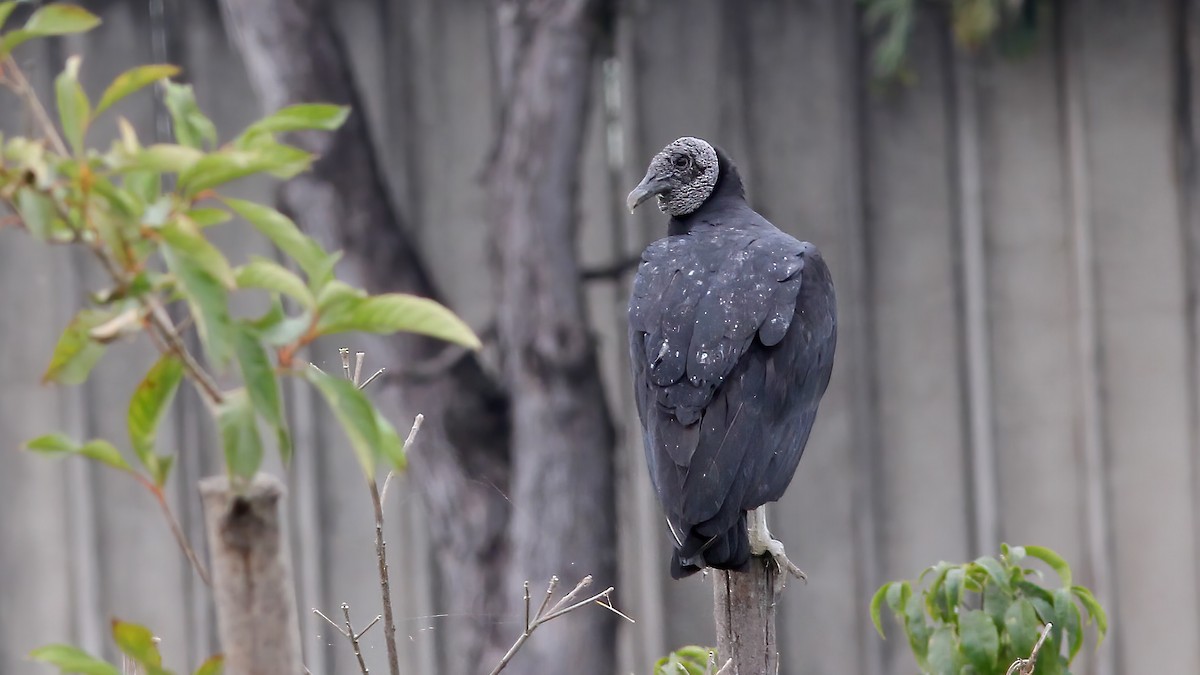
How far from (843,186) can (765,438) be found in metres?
1.68

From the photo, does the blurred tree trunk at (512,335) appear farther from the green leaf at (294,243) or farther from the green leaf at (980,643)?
the green leaf at (294,243)

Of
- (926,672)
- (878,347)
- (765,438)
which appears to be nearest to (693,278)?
(765,438)

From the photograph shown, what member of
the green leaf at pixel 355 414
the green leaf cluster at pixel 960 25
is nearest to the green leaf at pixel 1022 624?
the green leaf at pixel 355 414

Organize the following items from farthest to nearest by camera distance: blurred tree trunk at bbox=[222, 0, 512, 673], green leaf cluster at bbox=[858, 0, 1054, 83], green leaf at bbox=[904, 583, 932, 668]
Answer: blurred tree trunk at bbox=[222, 0, 512, 673], green leaf cluster at bbox=[858, 0, 1054, 83], green leaf at bbox=[904, 583, 932, 668]

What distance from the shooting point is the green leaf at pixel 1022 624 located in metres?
1.66

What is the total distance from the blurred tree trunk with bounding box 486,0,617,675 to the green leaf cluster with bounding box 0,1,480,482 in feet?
8.10

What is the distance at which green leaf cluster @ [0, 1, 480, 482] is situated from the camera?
72cm

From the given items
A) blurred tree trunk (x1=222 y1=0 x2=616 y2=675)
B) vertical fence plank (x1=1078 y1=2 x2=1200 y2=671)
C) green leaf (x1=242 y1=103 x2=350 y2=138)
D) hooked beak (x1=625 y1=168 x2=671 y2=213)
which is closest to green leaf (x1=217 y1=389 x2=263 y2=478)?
green leaf (x1=242 y1=103 x2=350 y2=138)

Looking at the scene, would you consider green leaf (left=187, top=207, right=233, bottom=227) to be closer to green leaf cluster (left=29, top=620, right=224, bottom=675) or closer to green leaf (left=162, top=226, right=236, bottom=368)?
green leaf (left=162, top=226, right=236, bottom=368)

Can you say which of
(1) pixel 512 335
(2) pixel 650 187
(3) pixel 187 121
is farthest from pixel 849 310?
(3) pixel 187 121

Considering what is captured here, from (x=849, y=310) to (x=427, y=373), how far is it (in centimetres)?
115

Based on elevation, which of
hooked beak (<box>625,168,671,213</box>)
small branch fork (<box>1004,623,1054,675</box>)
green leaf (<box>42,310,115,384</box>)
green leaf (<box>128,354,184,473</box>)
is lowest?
small branch fork (<box>1004,623,1054,675</box>)

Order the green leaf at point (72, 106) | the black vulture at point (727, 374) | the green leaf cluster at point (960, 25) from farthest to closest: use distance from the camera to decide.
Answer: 1. the green leaf cluster at point (960, 25)
2. the black vulture at point (727, 374)
3. the green leaf at point (72, 106)

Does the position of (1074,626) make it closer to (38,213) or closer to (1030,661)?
(1030,661)
